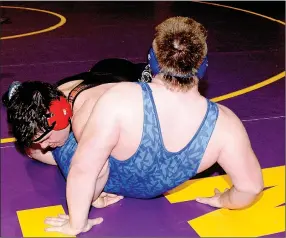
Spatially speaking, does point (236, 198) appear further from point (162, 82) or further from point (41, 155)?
point (41, 155)

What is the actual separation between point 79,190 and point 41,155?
0.83 metres

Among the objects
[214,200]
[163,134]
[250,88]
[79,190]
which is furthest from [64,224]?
[250,88]

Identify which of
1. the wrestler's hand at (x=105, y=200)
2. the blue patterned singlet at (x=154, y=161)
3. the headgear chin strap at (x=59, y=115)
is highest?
the headgear chin strap at (x=59, y=115)

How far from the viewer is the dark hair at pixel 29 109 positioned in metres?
2.15

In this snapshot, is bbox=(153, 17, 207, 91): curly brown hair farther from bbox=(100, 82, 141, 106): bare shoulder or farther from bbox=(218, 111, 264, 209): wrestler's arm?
bbox=(218, 111, 264, 209): wrestler's arm

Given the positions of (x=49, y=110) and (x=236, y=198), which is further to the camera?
(x=236, y=198)

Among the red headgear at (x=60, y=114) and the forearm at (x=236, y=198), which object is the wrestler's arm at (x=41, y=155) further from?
the forearm at (x=236, y=198)

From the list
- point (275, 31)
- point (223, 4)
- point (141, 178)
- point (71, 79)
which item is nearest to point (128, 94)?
point (141, 178)

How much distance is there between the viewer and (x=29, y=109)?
7.03 ft

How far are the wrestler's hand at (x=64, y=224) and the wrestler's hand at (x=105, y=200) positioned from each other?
5.3 inches

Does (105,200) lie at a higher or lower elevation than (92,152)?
lower

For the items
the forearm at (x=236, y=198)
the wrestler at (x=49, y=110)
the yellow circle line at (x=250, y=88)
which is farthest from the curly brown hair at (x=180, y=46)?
the yellow circle line at (x=250, y=88)

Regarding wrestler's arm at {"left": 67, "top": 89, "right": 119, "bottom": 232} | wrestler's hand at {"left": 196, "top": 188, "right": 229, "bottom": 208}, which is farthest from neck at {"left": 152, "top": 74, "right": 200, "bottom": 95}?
wrestler's hand at {"left": 196, "top": 188, "right": 229, "bottom": 208}

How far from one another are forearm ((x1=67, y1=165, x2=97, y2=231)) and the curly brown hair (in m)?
0.56
